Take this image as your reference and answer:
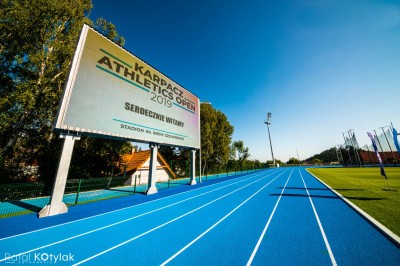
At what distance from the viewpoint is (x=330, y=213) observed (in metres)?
7.69

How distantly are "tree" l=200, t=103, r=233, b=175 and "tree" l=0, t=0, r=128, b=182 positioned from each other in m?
23.1

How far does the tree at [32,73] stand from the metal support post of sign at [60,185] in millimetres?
5109

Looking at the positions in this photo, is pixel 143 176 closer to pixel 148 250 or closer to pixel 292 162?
pixel 148 250

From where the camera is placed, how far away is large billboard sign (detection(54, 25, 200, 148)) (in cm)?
933

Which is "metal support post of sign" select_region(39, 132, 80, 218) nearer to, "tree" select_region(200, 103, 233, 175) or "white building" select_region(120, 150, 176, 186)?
"white building" select_region(120, 150, 176, 186)

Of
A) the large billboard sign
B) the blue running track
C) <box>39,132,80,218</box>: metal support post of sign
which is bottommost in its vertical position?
the blue running track

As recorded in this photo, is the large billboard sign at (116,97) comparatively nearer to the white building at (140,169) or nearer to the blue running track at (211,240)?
the blue running track at (211,240)

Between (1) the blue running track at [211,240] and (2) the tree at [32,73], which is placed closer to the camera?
(1) the blue running track at [211,240]

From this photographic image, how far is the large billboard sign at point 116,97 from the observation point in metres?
9.33

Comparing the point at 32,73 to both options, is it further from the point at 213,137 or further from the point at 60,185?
the point at 213,137

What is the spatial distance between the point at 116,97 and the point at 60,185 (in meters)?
5.92

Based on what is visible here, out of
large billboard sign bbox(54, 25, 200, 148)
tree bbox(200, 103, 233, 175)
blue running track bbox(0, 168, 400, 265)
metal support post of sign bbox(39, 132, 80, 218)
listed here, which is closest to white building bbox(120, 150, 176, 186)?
large billboard sign bbox(54, 25, 200, 148)

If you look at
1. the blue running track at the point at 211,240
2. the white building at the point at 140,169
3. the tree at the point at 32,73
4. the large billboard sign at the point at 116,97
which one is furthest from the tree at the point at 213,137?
the blue running track at the point at 211,240

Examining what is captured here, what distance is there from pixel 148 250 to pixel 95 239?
2177mm
